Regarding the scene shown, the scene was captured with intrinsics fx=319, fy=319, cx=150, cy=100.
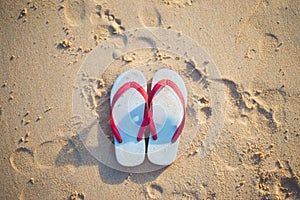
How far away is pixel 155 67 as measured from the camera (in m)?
2.52

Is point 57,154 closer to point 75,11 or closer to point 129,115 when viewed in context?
point 129,115

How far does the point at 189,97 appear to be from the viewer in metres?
2.50

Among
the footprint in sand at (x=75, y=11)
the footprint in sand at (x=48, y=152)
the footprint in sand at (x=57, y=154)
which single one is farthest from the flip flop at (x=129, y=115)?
the footprint in sand at (x=75, y=11)

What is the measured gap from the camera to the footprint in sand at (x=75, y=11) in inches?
99.2

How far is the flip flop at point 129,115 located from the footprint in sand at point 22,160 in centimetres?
65

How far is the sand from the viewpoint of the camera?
2430 millimetres

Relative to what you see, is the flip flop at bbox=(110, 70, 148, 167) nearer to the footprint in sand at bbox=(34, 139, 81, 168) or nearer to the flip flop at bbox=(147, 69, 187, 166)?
the flip flop at bbox=(147, 69, 187, 166)

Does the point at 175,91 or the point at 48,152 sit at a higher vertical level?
the point at 175,91

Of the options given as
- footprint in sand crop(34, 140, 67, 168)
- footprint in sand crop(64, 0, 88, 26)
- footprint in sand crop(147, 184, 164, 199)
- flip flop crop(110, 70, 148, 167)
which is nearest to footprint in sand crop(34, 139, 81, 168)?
footprint in sand crop(34, 140, 67, 168)

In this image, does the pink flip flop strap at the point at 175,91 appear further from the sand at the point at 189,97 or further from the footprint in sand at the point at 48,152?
the footprint in sand at the point at 48,152

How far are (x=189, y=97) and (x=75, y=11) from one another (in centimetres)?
113

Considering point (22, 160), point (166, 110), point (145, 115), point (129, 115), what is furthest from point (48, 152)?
point (166, 110)

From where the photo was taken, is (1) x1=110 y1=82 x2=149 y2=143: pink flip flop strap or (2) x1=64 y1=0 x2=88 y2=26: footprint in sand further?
(2) x1=64 y1=0 x2=88 y2=26: footprint in sand

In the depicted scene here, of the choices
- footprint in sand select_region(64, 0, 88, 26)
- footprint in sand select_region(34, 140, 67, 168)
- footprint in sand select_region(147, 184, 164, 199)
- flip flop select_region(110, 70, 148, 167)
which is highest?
footprint in sand select_region(64, 0, 88, 26)
